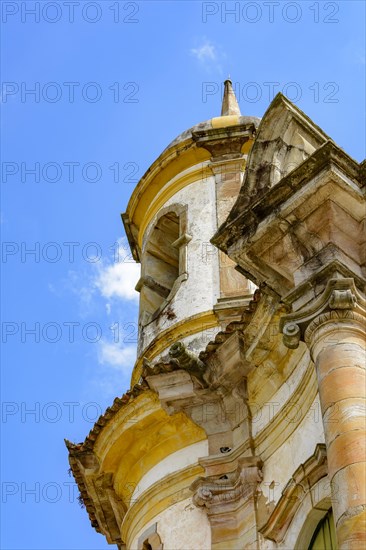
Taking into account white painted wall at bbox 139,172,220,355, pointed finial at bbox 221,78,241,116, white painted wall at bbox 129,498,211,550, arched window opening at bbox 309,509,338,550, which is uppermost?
pointed finial at bbox 221,78,241,116

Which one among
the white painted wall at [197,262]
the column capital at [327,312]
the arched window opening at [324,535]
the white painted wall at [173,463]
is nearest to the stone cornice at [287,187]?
the column capital at [327,312]

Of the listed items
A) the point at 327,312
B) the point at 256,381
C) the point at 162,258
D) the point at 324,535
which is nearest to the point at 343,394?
the point at 327,312

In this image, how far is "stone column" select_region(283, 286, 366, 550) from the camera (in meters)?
6.93

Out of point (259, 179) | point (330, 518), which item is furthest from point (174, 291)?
point (330, 518)

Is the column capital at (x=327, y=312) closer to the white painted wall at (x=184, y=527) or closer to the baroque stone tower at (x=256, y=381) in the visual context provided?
the baroque stone tower at (x=256, y=381)

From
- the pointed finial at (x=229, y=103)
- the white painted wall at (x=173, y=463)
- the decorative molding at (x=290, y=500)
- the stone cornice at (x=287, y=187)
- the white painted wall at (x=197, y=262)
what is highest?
the pointed finial at (x=229, y=103)

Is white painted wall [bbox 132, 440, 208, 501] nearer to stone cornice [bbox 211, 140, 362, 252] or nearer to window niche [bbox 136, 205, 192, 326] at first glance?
stone cornice [bbox 211, 140, 362, 252]

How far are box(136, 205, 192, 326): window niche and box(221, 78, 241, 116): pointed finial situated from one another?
10.2 feet

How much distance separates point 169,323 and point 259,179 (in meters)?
3.94

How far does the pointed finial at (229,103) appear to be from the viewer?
721 inches

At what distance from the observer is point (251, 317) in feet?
35.6

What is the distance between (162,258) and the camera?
15.9m

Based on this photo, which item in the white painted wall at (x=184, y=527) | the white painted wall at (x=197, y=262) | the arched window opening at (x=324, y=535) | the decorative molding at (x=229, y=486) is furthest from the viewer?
the white painted wall at (x=197, y=262)

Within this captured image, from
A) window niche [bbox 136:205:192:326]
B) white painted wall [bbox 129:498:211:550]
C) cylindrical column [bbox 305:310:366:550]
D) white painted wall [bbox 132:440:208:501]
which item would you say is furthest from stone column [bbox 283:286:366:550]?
window niche [bbox 136:205:192:326]
